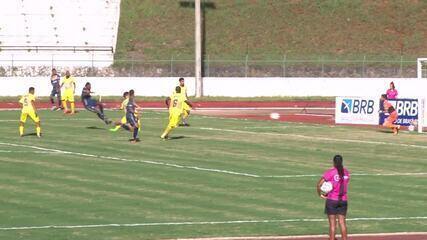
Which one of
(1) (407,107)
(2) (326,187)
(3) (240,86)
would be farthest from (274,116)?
(2) (326,187)

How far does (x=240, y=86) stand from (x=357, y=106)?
2400cm

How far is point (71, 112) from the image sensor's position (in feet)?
187

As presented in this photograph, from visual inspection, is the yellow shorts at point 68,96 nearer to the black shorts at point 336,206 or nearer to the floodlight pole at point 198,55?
the floodlight pole at point 198,55

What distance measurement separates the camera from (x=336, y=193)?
822 inches

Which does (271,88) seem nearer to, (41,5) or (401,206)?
(41,5)

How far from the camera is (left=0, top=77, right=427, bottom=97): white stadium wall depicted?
73938 millimetres

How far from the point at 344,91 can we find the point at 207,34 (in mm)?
16057

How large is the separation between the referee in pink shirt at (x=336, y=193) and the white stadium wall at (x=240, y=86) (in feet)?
174

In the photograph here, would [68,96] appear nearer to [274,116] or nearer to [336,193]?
[274,116]

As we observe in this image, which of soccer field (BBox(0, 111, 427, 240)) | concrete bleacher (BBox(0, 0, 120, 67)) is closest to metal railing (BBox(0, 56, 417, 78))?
concrete bleacher (BBox(0, 0, 120, 67))

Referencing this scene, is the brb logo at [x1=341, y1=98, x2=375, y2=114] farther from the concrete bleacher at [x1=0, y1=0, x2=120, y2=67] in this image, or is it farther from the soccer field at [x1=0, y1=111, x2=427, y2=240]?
the concrete bleacher at [x1=0, y1=0, x2=120, y2=67]

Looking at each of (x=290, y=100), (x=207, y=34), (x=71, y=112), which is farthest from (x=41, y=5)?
(x=71, y=112)

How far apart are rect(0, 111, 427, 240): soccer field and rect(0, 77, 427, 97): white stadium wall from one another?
24.4 meters

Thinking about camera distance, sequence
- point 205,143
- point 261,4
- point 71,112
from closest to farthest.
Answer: point 205,143, point 71,112, point 261,4
